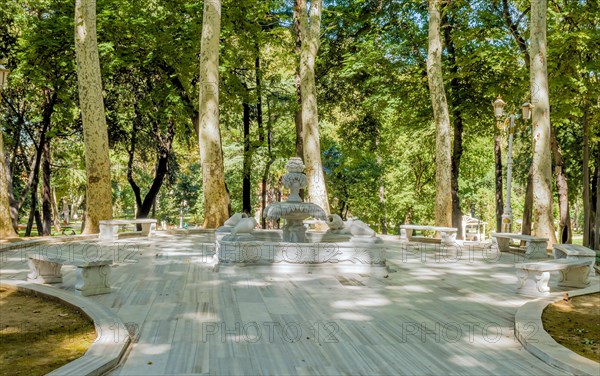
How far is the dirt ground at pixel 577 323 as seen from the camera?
5.06 metres

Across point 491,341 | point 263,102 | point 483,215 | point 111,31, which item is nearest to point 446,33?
point 263,102

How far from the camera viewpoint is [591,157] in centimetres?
2638

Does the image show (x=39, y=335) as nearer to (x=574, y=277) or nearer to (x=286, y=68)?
(x=574, y=277)

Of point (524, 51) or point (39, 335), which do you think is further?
point (524, 51)

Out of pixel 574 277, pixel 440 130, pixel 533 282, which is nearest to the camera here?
pixel 533 282

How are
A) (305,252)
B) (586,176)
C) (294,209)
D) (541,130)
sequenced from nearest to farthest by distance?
(305,252) → (294,209) → (541,130) → (586,176)

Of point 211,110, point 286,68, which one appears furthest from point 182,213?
point 211,110

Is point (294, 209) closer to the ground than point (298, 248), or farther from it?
farther from it

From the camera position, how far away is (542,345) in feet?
15.8

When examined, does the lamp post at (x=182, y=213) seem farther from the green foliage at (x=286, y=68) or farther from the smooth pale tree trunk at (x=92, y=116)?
the smooth pale tree trunk at (x=92, y=116)

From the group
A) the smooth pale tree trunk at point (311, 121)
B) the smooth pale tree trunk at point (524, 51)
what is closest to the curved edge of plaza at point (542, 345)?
the smooth pale tree trunk at point (311, 121)

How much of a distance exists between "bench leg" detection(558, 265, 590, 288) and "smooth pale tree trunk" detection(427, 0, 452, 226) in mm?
8013

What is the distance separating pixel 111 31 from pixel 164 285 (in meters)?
16.3

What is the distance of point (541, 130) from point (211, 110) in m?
11.2
